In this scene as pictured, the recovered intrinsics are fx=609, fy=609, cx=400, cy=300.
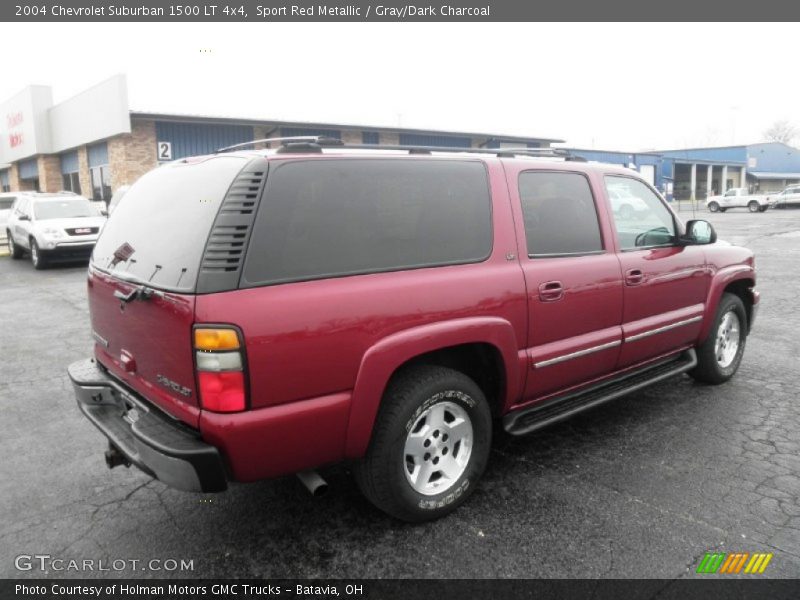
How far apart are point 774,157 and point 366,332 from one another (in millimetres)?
76561

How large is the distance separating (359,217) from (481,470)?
4.85 ft

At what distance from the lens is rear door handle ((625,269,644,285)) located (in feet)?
12.7

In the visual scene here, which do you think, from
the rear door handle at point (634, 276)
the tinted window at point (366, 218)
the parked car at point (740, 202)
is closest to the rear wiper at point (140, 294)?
the tinted window at point (366, 218)

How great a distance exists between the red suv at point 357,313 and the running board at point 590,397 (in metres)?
0.02

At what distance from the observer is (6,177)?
40875 mm

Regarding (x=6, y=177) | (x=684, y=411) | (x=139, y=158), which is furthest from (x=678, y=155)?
(x=684, y=411)

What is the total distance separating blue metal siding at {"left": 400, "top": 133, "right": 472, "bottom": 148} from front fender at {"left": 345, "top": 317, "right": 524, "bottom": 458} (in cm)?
2411

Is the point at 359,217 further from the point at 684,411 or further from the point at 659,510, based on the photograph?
the point at 684,411

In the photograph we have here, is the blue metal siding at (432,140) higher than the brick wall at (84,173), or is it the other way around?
the blue metal siding at (432,140)

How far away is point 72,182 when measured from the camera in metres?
28.0

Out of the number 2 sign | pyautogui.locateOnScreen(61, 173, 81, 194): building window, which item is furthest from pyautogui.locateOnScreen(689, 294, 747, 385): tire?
pyautogui.locateOnScreen(61, 173, 81, 194): building window

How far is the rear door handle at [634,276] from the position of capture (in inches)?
153

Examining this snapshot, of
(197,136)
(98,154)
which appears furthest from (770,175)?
(98,154)

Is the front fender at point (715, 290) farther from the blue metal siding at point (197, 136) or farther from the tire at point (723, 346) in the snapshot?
the blue metal siding at point (197, 136)
